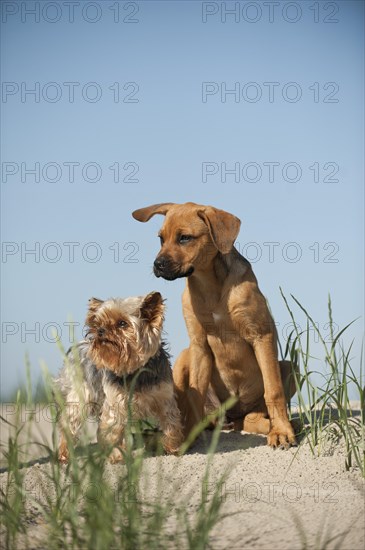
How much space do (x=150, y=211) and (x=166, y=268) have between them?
33.8 inches

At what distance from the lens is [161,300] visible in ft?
19.5

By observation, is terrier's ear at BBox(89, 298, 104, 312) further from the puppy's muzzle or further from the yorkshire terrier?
the puppy's muzzle

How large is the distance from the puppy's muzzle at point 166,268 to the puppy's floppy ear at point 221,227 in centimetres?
44

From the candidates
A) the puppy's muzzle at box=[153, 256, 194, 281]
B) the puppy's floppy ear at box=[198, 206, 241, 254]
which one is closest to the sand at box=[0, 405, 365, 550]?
the puppy's muzzle at box=[153, 256, 194, 281]

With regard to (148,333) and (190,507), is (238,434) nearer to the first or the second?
(148,333)

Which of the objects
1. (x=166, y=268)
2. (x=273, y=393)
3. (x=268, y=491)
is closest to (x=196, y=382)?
(x=273, y=393)

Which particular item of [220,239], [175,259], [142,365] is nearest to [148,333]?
[142,365]

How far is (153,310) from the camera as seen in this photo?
237 inches

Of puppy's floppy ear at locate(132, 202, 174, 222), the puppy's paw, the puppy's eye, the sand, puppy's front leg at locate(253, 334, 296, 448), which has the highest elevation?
puppy's floppy ear at locate(132, 202, 174, 222)

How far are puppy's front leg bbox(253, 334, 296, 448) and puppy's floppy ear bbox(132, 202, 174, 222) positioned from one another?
59.0 inches

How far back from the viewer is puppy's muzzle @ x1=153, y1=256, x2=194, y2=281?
5902 millimetres

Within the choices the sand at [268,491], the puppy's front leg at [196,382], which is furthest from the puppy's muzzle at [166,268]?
the sand at [268,491]

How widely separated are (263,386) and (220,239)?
1650mm

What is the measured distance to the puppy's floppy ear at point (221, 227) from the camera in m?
6.14
